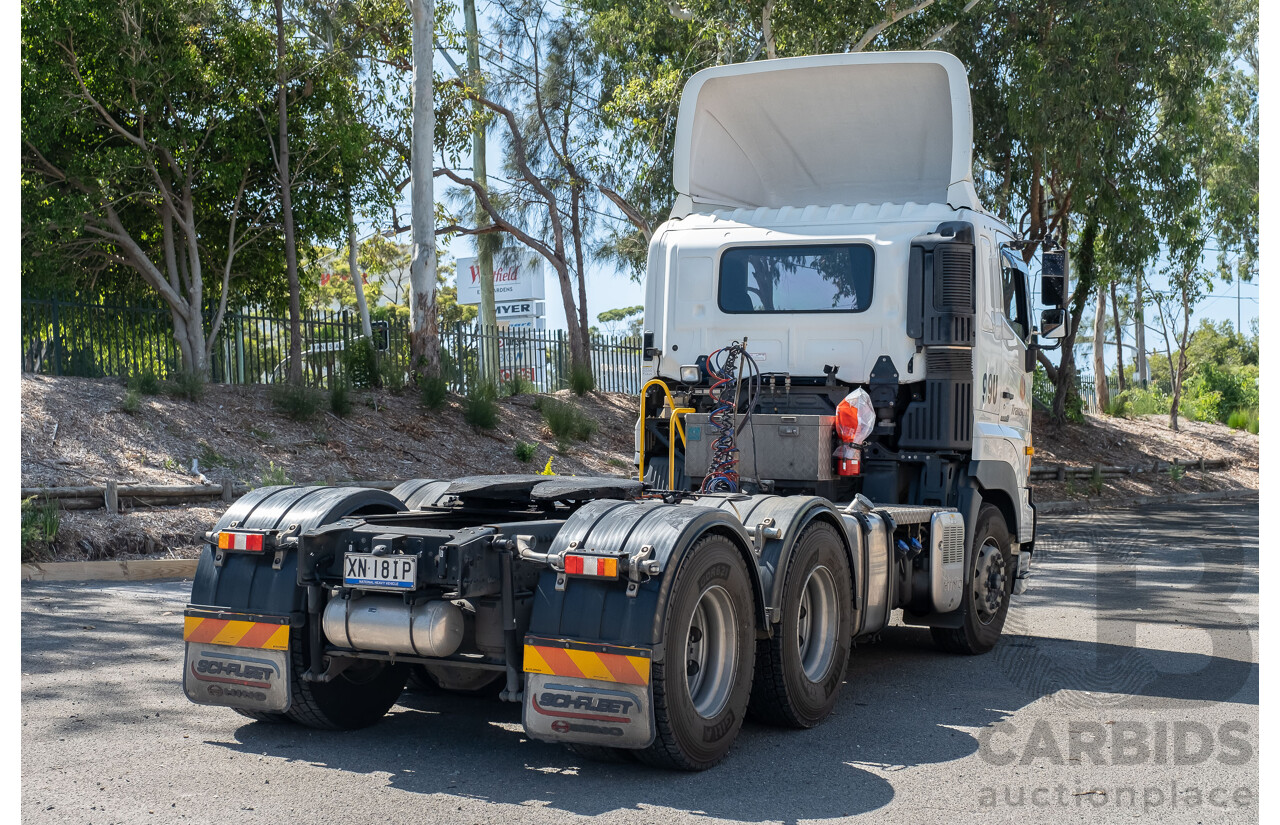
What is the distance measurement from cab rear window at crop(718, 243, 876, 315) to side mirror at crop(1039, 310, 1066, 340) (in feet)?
5.94

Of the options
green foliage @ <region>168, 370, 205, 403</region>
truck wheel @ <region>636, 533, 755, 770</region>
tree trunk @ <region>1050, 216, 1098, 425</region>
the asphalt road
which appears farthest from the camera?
tree trunk @ <region>1050, 216, 1098, 425</region>

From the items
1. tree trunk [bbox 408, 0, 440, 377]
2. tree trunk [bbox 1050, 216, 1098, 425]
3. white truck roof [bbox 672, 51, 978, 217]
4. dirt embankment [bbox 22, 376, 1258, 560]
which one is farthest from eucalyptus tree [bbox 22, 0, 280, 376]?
tree trunk [bbox 1050, 216, 1098, 425]

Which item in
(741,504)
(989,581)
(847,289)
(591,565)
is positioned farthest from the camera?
(989,581)

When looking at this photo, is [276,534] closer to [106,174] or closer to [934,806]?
[934,806]

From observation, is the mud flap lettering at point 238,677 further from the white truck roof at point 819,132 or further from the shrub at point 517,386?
the shrub at point 517,386

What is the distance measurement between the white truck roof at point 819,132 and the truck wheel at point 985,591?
A: 259 cm

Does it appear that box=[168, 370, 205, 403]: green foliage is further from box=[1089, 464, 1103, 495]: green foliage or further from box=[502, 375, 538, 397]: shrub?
box=[1089, 464, 1103, 495]: green foliage

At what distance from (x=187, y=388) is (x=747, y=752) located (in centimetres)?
1353

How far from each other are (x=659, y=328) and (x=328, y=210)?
44.3 ft

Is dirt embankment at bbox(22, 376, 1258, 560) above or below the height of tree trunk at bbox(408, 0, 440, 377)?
below

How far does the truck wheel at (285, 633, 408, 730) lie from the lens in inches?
216

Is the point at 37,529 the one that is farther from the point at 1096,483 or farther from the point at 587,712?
the point at 1096,483

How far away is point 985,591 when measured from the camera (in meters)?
8.34

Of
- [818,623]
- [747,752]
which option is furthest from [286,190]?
[747,752]
